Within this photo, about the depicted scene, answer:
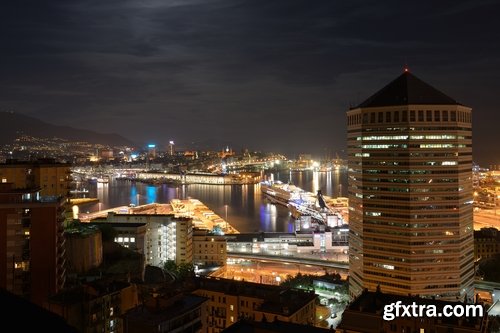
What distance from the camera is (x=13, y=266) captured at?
4.60 m

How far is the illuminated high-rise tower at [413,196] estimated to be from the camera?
7.20 m

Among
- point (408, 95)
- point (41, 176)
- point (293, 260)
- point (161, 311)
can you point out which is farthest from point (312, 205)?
point (161, 311)

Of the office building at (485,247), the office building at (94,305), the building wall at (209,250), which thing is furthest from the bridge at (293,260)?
the office building at (94,305)

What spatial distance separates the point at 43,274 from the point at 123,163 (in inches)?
1685

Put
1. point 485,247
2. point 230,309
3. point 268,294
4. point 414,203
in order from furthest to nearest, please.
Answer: point 485,247, point 414,203, point 230,309, point 268,294

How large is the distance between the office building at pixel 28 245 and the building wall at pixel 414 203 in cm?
437

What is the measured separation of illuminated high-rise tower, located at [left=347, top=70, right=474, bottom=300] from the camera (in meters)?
7.20

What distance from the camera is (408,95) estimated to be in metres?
7.71

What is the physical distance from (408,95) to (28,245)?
5.59 meters

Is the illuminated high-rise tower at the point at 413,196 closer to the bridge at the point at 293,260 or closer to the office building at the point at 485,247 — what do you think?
the bridge at the point at 293,260

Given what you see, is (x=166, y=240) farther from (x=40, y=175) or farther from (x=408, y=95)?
(x=408, y=95)

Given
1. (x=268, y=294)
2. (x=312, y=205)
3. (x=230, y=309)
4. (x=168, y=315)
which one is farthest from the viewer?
(x=312, y=205)

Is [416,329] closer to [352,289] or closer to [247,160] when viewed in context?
[352,289]

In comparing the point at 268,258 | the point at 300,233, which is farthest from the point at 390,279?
the point at 300,233
